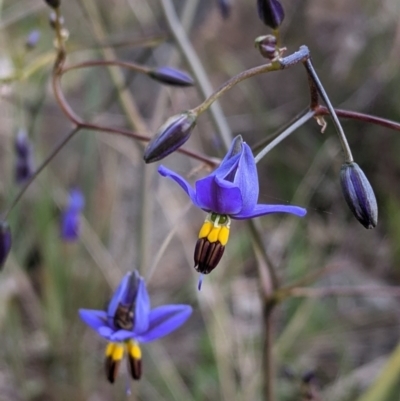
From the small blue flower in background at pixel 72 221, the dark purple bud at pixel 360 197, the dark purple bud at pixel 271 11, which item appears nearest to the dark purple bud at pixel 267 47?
the dark purple bud at pixel 271 11

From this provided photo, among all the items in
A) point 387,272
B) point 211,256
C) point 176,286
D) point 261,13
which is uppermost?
point 261,13

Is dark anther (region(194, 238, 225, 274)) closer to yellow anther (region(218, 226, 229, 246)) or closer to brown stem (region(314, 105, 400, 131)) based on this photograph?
yellow anther (region(218, 226, 229, 246))

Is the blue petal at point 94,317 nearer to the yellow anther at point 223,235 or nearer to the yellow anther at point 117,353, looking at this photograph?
the yellow anther at point 117,353

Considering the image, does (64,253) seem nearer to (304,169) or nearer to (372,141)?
(304,169)

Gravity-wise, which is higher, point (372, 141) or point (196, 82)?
point (196, 82)

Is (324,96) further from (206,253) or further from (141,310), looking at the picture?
(141,310)

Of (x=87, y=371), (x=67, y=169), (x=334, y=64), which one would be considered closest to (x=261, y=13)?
(x=87, y=371)
